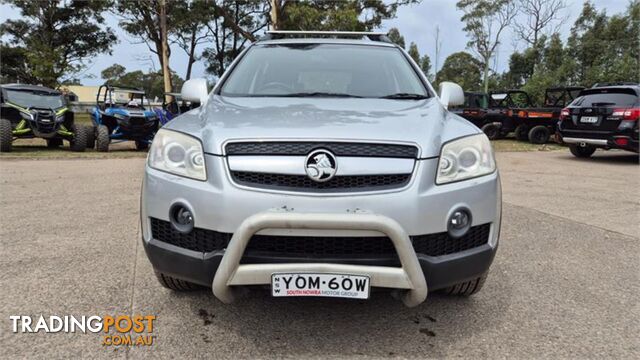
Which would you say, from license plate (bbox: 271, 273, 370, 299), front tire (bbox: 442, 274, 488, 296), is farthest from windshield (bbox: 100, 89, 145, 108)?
license plate (bbox: 271, 273, 370, 299)

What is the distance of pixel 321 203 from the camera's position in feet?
6.37

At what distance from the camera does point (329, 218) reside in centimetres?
188

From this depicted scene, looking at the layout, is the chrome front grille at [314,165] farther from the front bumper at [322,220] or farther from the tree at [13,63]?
the tree at [13,63]

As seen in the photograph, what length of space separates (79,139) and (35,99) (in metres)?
1.39

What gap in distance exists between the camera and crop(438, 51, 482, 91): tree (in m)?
51.8

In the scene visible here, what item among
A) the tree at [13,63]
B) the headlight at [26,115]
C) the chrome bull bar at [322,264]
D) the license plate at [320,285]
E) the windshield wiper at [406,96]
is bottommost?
the license plate at [320,285]

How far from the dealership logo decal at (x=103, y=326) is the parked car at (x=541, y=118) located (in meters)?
14.6

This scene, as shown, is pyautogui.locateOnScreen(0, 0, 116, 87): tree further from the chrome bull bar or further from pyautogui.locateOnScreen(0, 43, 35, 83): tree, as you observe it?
the chrome bull bar

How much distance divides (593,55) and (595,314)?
34.8 m

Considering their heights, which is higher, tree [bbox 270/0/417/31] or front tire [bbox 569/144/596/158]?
tree [bbox 270/0/417/31]

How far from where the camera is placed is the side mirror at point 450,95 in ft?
10.1

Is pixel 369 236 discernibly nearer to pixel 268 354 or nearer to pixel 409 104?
pixel 268 354

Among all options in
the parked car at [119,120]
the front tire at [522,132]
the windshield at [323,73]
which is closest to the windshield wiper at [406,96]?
the windshield at [323,73]

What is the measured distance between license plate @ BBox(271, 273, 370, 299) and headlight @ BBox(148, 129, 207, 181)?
0.57 meters
